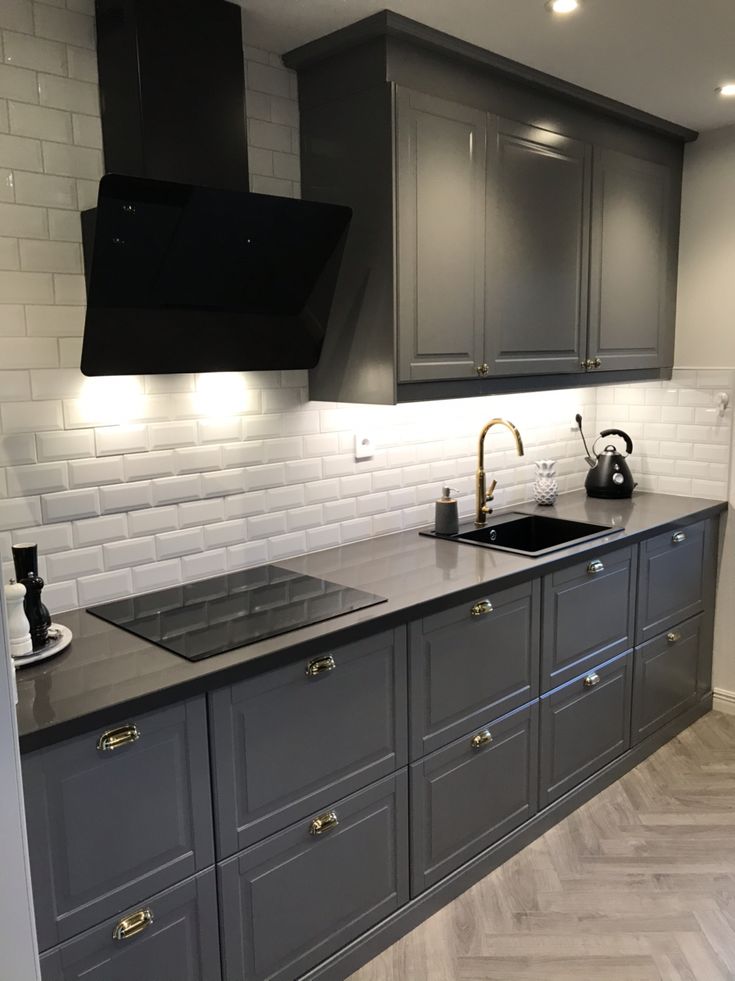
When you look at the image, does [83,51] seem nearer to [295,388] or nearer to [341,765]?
[295,388]

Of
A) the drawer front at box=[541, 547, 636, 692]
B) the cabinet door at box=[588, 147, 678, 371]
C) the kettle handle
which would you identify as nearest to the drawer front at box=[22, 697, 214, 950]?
the drawer front at box=[541, 547, 636, 692]

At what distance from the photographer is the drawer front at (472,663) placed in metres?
2.30

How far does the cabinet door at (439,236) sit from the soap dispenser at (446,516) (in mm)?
492

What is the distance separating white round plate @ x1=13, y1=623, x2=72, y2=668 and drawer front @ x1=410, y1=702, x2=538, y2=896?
985mm

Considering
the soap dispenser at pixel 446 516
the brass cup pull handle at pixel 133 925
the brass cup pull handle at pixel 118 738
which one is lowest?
the brass cup pull handle at pixel 133 925

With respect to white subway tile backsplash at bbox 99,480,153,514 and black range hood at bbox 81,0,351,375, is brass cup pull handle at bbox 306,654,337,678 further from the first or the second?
black range hood at bbox 81,0,351,375

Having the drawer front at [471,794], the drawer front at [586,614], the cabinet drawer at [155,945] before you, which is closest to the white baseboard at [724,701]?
the drawer front at [586,614]

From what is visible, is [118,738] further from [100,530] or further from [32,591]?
[100,530]

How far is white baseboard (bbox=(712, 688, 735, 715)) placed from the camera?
3.69 meters

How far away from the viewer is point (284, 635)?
201 centimetres

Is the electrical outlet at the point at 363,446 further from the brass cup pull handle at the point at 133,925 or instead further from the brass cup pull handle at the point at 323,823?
the brass cup pull handle at the point at 133,925

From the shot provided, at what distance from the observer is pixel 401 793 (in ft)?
7.48

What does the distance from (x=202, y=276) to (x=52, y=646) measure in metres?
0.97

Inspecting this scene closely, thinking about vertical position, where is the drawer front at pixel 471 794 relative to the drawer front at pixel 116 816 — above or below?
below
